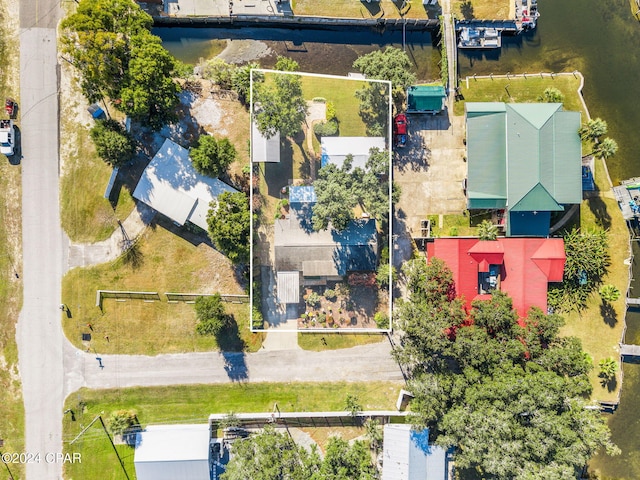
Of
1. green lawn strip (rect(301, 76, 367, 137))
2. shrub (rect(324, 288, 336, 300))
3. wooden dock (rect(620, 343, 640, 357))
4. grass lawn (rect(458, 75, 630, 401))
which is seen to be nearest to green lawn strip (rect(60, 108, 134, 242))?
green lawn strip (rect(301, 76, 367, 137))

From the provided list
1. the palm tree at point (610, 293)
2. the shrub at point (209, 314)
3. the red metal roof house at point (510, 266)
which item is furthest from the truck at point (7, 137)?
the palm tree at point (610, 293)

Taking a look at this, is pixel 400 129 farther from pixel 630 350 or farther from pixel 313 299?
Answer: pixel 630 350

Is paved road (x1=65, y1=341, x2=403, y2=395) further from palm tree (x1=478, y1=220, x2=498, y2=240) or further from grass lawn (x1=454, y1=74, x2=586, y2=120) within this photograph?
grass lawn (x1=454, y1=74, x2=586, y2=120)

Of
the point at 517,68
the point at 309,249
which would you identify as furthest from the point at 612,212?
the point at 309,249

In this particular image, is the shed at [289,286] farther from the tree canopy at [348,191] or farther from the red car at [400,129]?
the red car at [400,129]

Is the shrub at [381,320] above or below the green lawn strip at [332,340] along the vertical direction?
above

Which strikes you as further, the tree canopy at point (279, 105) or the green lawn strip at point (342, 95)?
the green lawn strip at point (342, 95)

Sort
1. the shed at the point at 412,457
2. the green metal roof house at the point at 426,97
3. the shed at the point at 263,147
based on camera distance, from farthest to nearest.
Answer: the green metal roof house at the point at 426,97, the shed at the point at 412,457, the shed at the point at 263,147
